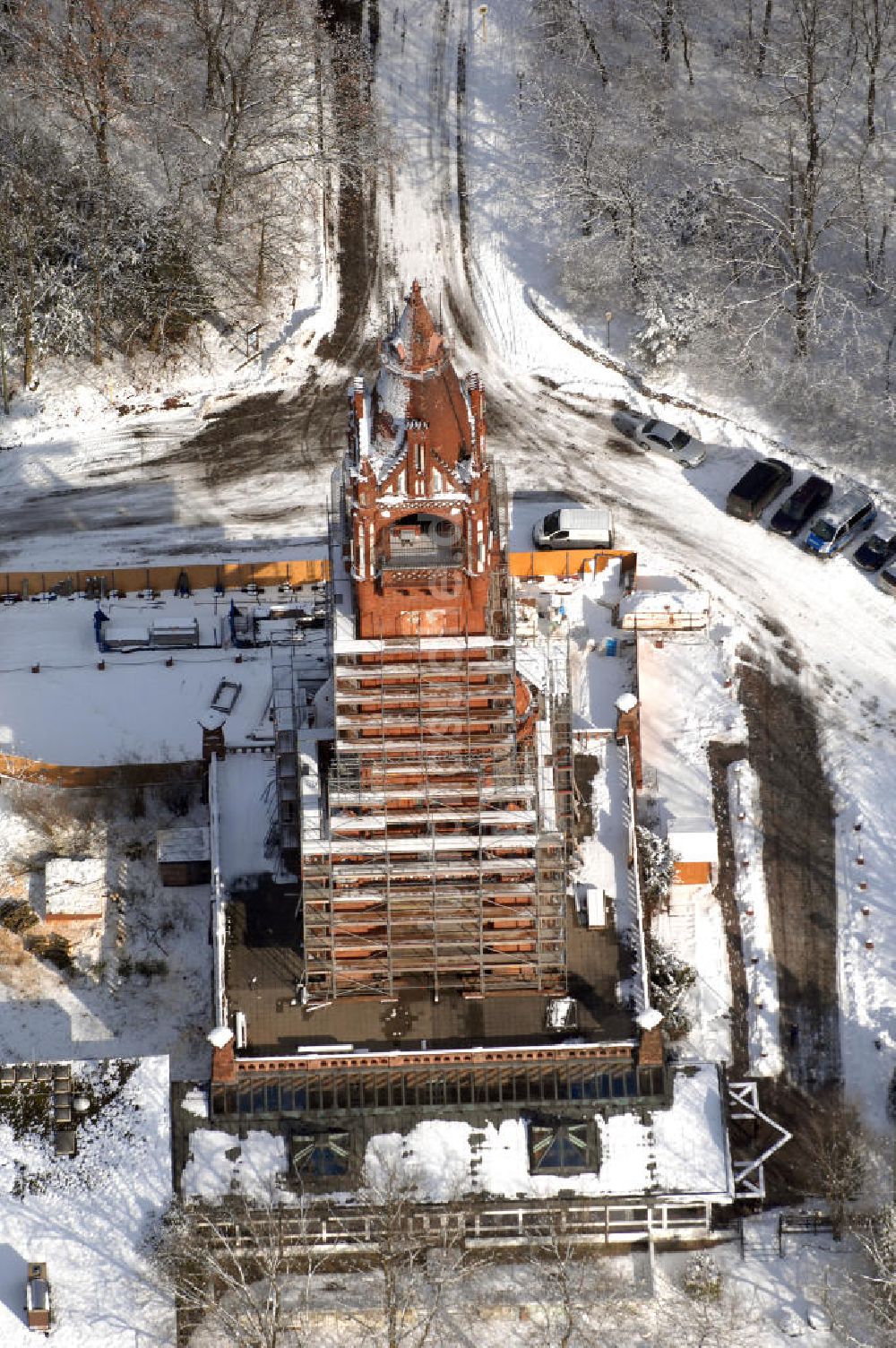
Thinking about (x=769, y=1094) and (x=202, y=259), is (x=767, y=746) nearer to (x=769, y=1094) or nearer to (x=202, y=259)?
(x=769, y=1094)

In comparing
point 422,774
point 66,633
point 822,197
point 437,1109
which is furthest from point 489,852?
point 822,197

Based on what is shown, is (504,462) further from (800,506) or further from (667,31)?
(667,31)

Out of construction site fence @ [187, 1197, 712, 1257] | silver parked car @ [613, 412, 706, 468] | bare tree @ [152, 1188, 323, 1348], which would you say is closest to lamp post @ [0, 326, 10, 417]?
silver parked car @ [613, 412, 706, 468]

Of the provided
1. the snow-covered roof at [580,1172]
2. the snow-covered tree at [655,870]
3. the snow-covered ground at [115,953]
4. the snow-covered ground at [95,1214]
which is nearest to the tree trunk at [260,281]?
the snow-covered ground at [115,953]

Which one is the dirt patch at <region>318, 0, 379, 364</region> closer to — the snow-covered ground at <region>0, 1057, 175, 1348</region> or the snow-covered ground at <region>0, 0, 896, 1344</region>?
the snow-covered ground at <region>0, 0, 896, 1344</region>

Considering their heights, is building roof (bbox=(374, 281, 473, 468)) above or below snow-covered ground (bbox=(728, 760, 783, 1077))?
above

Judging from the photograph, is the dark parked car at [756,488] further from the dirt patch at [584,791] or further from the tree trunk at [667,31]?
the tree trunk at [667,31]
